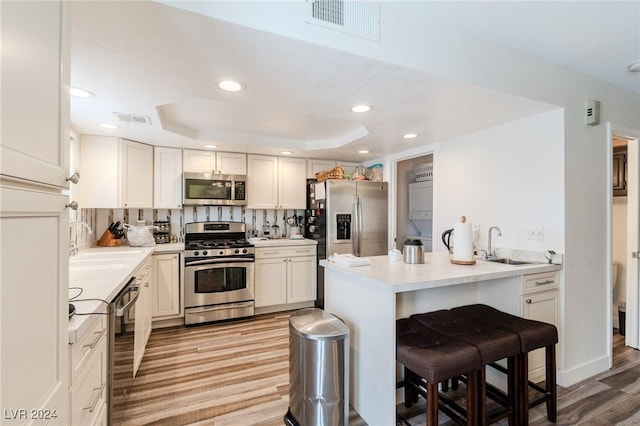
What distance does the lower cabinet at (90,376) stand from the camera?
1084 mm

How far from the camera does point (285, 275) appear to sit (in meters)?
3.99

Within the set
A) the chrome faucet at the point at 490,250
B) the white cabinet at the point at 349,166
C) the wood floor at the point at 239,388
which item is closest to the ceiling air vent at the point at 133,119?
the wood floor at the point at 239,388

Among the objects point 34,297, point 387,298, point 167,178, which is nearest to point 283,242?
point 167,178

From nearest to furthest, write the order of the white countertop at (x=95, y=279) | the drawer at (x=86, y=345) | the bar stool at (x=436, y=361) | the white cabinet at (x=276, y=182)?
the drawer at (x=86, y=345) → the white countertop at (x=95, y=279) → the bar stool at (x=436, y=361) → the white cabinet at (x=276, y=182)

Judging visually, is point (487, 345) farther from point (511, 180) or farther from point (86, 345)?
point (86, 345)

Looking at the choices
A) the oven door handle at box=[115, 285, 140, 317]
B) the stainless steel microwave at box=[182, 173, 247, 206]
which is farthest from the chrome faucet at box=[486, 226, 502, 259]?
the stainless steel microwave at box=[182, 173, 247, 206]

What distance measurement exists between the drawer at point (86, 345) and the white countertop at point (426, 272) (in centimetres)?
140

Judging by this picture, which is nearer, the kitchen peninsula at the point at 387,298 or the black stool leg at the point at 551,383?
the kitchen peninsula at the point at 387,298

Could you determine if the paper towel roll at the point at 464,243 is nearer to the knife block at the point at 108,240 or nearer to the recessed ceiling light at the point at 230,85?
the recessed ceiling light at the point at 230,85

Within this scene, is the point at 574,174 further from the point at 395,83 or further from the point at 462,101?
the point at 395,83

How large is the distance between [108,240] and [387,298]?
329 centimetres

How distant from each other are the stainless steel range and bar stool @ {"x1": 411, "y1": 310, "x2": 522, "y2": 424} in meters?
2.35

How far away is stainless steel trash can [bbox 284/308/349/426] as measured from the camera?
1.70 metres

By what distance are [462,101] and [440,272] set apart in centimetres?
126
